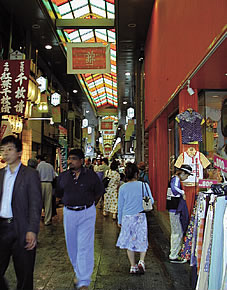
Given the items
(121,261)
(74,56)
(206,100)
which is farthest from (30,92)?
(121,261)

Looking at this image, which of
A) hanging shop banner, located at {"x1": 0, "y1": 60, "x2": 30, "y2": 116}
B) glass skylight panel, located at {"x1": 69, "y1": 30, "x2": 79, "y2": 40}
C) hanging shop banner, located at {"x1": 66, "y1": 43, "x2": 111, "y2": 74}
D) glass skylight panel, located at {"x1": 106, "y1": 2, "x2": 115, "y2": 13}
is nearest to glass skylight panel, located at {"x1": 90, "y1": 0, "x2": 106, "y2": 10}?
glass skylight panel, located at {"x1": 106, "y1": 2, "x2": 115, "y2": 13}

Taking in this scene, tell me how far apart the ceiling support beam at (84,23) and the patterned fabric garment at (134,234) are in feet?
28.6

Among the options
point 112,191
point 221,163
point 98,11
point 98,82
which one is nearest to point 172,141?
point 112,191

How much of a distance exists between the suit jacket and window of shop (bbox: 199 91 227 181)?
4149mm

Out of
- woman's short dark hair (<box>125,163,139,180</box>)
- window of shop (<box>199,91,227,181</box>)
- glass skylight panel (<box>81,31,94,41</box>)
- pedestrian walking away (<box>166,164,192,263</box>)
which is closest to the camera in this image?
woman's short dark hair (<box>125,163,139,180</box>)

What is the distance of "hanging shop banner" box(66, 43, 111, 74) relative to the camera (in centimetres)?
838

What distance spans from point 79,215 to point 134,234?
3.38 ft

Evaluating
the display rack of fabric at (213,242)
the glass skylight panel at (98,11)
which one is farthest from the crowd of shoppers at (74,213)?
the glass skylight panel at (98,11)

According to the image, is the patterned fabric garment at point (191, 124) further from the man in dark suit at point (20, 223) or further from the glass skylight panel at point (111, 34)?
the glass skylight panel at point (111, 34)

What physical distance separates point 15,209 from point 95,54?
260 inches

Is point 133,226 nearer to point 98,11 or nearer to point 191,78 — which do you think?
point 191,78

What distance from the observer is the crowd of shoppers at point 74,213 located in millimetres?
2633

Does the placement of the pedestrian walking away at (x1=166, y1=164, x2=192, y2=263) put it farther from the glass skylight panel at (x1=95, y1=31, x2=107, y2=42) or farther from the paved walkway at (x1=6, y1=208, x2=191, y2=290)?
the glass skylight panel at (x1=95, y1=31, x2=107, y2=42)

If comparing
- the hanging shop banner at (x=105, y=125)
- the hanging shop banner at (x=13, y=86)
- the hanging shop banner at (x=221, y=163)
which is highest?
the hanging shop banner at (x=105, y=125)
